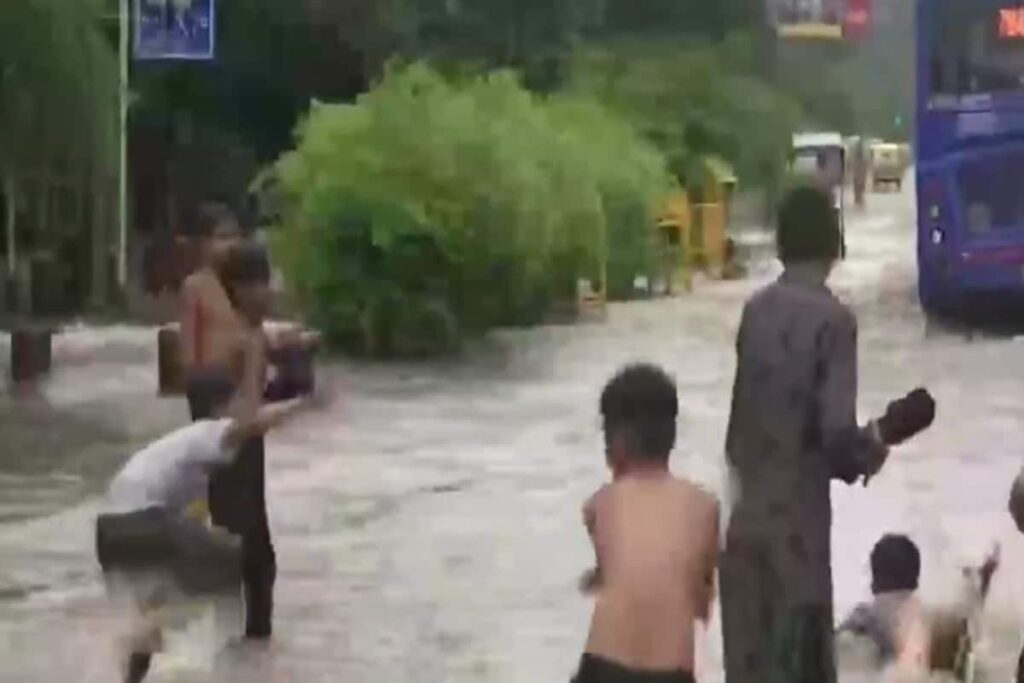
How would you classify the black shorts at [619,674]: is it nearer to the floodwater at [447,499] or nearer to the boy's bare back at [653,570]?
the boy's bare back at [653,570]

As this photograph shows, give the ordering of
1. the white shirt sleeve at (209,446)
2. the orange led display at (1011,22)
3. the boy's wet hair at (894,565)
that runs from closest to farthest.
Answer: the boy's wet hair at (894,565) < the white shirt sleeve at (209,446) < the orange led display at (1011,22)

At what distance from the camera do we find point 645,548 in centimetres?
601

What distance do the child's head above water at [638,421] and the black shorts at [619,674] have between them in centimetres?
47

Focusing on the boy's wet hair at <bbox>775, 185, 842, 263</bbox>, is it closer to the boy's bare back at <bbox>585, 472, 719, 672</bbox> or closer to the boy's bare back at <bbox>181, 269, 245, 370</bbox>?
the boy's bare back at <bbox>585, 472, 719, 672</bbox>

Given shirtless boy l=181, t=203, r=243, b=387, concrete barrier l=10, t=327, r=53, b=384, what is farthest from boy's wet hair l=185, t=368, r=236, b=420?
concrete barrier l=10, t=327, r=53, b=384

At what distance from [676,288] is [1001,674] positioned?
2960cm

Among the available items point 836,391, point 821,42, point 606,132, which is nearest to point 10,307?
point 606,132

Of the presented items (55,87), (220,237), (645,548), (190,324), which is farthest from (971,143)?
(645,548)

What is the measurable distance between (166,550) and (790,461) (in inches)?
91.3

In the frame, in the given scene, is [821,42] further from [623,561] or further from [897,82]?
[623,561]

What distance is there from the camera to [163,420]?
20000mm

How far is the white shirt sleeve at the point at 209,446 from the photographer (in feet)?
27.7

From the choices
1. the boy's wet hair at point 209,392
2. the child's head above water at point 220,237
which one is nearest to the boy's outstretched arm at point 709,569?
the boy's wet hair at point 209,392

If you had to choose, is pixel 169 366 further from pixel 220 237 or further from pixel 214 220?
pixel 220 237
